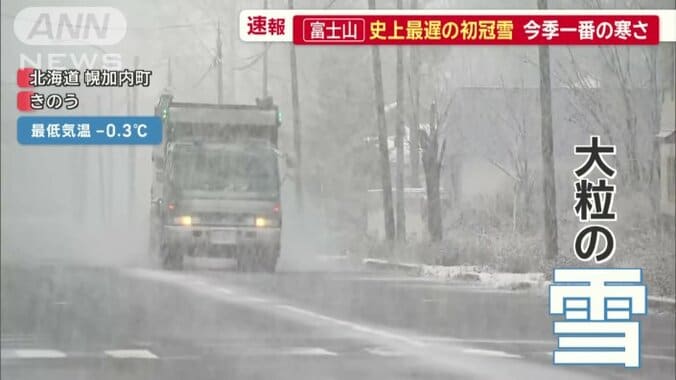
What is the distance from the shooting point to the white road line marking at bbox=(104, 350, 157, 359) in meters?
9.22

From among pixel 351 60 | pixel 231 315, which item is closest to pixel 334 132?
pixel 351 60

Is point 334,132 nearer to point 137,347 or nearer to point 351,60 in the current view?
point 351,60

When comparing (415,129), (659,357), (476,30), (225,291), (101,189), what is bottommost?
(659,357)

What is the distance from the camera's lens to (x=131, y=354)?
923 centimetres

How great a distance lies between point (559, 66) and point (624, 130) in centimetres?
53

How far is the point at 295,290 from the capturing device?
9.59m

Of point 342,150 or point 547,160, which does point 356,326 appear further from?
point 547,160

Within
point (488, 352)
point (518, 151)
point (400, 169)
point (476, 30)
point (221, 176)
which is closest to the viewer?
point (476, 30)

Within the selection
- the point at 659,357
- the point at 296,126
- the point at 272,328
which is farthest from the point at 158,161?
the point at 659,357

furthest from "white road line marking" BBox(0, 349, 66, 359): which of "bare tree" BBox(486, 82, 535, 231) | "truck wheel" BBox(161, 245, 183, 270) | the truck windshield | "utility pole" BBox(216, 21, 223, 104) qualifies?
"bare tree" BBox(486, 82, 535, 231)

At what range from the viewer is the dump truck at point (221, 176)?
Result: 29.8 ft

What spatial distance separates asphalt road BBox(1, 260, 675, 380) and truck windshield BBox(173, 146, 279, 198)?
50 centimetres

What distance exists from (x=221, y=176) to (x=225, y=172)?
0.10 ft

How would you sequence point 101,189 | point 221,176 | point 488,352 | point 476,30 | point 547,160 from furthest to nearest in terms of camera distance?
point 547,160 < point 101,189 < point 488,352 < point 221,176 < point 476,30
